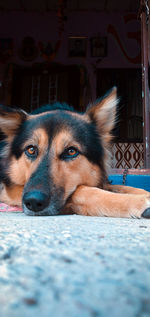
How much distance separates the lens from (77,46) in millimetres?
7852

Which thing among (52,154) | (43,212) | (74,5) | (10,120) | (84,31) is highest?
(74,5)

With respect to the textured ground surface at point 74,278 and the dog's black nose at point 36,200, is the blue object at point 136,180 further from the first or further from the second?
the textured ground surface at point 74,278

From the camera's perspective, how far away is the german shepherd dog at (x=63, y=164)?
1.39 m

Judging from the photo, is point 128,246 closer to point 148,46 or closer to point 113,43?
point 148,46

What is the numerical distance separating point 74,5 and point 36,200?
8.15m

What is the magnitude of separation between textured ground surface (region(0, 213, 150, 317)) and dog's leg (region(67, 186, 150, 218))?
2.38 feet

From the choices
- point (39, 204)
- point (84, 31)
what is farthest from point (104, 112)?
point (84, 31)

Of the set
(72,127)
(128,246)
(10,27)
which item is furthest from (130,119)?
(128,246)

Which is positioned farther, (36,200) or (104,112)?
(104,112)

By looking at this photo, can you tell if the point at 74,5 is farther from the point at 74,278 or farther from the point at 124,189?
the point at 74,278

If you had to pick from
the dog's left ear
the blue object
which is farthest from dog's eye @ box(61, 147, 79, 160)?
the blue object

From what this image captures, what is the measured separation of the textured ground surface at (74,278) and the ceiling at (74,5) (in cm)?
855

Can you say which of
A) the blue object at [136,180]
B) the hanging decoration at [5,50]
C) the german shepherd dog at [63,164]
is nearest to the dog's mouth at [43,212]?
the german shepherd dog at [63,164]

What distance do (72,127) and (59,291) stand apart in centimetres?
169
